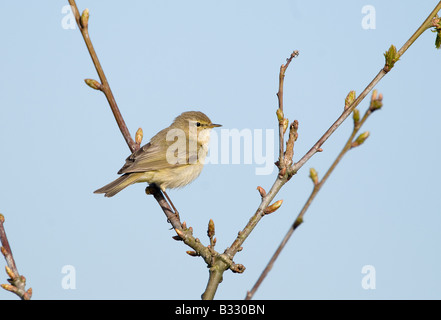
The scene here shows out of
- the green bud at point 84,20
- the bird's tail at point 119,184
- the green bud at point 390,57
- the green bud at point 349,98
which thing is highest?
the green bud at point 84,20

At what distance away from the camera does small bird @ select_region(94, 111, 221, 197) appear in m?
6.82

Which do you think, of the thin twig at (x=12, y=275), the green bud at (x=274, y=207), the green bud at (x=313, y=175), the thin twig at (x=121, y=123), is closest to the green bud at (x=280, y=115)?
the green bud at (x=274, y=207)

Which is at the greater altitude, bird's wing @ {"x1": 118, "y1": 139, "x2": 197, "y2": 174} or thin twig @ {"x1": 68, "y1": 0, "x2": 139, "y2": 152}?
thin twig @ {"x1": 68, "y1": 0, "x2": 139, "y2": 152}

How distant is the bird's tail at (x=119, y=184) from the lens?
6.46m

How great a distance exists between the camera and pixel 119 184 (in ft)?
21.8

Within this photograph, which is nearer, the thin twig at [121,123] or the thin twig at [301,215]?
the thin twig at [301,215]

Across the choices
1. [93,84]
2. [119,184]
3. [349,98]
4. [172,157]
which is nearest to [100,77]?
[93,84]

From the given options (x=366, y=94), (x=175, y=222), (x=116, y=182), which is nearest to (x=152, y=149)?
(x=116, y=182)

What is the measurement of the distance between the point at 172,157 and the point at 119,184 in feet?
3.64

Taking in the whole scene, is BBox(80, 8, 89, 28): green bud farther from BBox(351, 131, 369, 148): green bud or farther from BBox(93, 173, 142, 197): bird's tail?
BBox(93, 173, 142, 197): bird's tail

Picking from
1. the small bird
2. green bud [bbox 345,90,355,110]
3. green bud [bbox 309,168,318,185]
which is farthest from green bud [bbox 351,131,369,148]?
the small bird

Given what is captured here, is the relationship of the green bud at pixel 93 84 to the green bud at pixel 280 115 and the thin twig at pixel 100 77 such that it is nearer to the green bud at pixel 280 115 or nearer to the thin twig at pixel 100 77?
the thin twig at pixel 100 77
